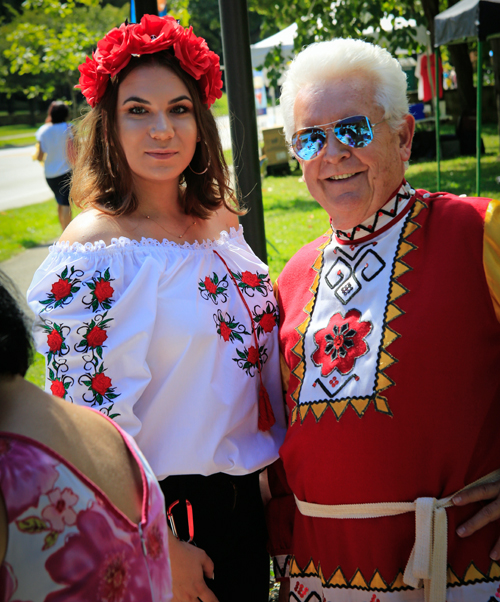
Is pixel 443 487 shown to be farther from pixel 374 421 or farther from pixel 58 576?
pixel 58 576

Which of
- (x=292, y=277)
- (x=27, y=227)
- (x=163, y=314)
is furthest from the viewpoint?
(x=27, y=227)

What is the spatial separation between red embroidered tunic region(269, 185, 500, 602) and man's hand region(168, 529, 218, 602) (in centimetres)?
30

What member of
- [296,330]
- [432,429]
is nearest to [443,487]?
[432,429]

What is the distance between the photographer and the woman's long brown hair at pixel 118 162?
2.07 m

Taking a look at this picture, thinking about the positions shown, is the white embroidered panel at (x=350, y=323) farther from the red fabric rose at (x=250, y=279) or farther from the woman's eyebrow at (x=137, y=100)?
the woman's eyebrow at (x=137, y=100)

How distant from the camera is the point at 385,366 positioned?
1694 millimetres

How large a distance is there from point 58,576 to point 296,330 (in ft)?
3.96

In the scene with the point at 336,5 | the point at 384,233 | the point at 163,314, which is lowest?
the point at 163,314

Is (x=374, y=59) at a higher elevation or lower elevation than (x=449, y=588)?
higher

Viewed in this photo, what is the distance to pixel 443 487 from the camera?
165cm

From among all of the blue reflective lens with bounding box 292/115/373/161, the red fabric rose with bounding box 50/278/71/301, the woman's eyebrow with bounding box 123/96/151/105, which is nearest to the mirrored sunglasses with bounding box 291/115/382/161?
the blue reflective lens with bounding box 292/115/373/161

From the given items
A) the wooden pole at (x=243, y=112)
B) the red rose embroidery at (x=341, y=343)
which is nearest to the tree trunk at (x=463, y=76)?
the wooden pole at (x=243, y=112)

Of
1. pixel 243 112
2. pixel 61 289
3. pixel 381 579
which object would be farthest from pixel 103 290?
pixel 243 112

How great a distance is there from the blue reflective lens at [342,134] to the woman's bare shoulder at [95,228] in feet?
2.08
